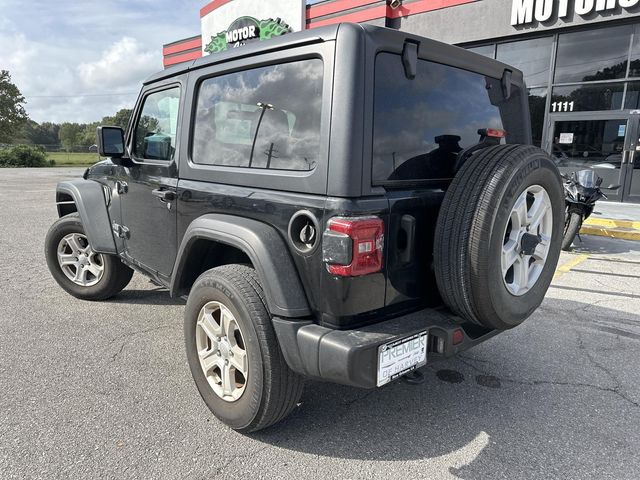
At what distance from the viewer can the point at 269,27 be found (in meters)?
16.3

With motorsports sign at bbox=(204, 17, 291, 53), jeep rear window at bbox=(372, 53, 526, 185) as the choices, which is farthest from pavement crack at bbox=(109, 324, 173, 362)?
motorsports sign at bbox=(204, 17, 291, 53)

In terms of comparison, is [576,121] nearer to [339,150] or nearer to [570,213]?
[570,213]

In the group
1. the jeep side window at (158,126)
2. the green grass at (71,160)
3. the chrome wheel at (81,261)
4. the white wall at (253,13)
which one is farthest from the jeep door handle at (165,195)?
the green grass at (71,160)

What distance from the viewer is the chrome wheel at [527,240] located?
232cm

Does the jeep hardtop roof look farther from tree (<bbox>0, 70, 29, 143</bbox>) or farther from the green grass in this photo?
tree (<bbox>0, 70, 29, 143</bbox>)

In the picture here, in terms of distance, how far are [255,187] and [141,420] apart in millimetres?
1418

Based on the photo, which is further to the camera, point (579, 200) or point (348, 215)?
point (579, 200)

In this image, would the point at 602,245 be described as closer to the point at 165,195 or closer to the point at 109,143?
the point at 165,195

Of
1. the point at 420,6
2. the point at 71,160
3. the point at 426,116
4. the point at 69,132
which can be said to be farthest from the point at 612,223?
the point at 69,132

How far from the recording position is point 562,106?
10930 millimetres

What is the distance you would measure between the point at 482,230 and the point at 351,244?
0.60m

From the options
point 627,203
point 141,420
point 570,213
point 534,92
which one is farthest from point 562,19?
point 141,420

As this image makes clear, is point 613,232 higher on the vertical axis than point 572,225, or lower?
lower

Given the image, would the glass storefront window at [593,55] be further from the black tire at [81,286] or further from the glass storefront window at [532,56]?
the black tire at [81,286]
